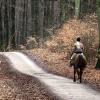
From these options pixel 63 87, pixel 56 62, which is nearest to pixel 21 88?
pixel 63 87

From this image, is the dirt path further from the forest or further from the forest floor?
the forest floor

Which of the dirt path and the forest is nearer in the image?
the dirt path

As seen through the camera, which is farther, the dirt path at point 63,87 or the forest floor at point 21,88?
the forest floor at point 21,88

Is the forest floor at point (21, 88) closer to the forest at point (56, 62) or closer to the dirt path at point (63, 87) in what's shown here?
the forest at point (56, 62)

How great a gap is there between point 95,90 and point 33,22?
180 feet

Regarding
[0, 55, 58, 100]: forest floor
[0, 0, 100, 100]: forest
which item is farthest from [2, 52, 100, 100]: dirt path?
Answer: [0, 55, 58, 100]: forest floor

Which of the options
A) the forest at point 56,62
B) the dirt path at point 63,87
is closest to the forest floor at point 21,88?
the forest at point 56,62

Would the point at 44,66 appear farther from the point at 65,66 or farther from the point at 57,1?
the point at 57,1

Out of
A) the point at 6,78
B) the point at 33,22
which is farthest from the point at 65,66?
the point at 33,22

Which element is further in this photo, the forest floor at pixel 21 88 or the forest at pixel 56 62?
the forest at pixel 56 62

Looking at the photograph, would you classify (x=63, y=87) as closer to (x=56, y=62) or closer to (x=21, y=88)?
(x=21, y=88)

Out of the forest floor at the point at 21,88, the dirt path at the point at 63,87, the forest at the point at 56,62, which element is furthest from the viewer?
the forest at the point at 56,62

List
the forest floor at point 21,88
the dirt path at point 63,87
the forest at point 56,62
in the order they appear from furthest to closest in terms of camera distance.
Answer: the forest at point 56,62 < the forest floor at point 21,88 < the dirt path at point 63,87

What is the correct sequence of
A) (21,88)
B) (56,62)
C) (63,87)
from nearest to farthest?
1. (63,87)
2. (21,88)
3. (56,62)
